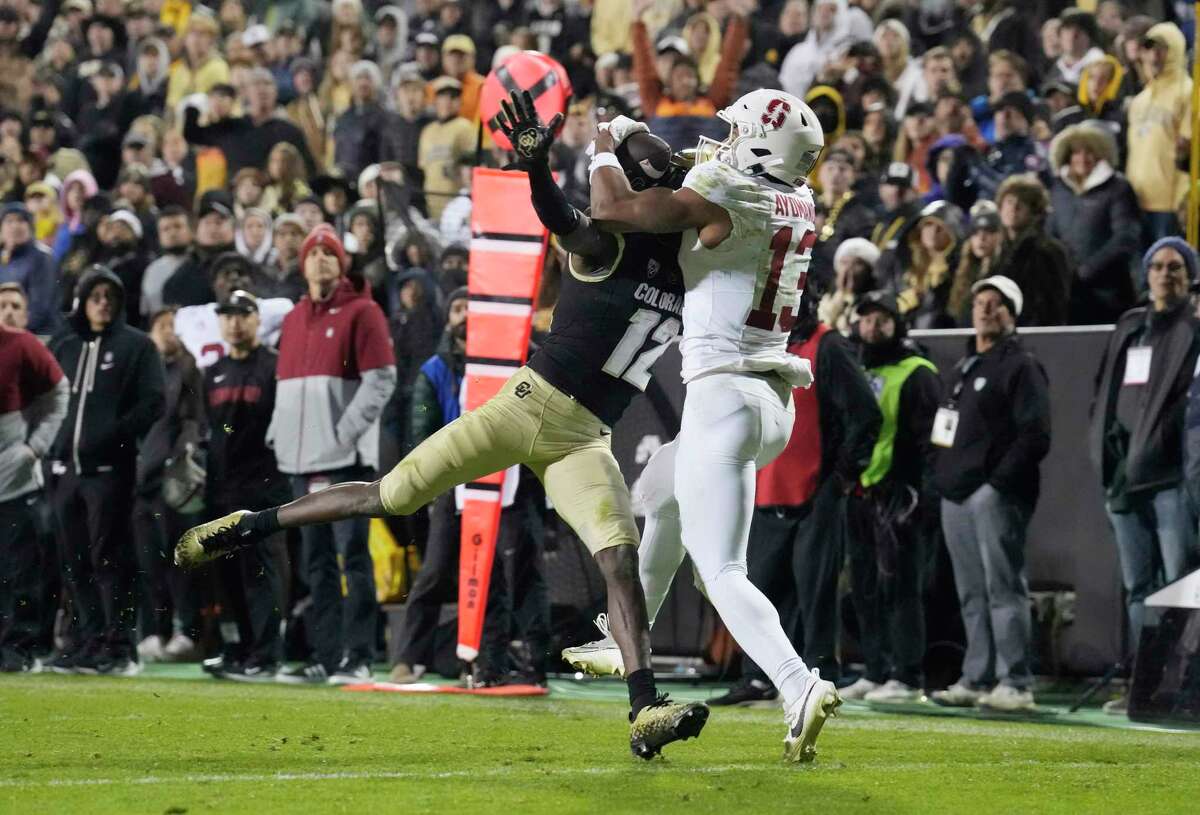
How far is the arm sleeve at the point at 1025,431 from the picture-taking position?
10289 mm

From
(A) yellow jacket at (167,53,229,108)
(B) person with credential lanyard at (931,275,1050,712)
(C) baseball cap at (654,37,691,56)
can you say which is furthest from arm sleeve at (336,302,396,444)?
(A) yellow jacket at (167,53,229,108)

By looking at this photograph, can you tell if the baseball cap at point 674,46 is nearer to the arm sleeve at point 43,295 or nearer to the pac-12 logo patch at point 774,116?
the arm sleeve at point 43,295

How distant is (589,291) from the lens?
7215mm

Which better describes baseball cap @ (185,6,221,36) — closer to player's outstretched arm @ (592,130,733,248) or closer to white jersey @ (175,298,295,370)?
white jersey @ (175,298,295,370)

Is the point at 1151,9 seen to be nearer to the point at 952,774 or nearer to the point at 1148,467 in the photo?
the point at 1148,467

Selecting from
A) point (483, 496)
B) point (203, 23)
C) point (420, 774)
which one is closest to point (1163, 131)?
point (483, 496)

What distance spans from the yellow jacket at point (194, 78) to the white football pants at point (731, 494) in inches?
543

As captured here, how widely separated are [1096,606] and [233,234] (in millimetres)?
7283

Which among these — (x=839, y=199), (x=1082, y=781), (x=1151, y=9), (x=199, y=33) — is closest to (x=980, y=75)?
(x=1151, y=9)

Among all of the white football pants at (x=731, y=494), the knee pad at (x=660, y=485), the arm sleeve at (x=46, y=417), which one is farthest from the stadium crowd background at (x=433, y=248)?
the white football pants at (x=731, y=494)

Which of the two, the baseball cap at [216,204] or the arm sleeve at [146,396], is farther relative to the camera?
the baseball cap at [216,204]

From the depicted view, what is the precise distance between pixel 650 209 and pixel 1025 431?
4166mm

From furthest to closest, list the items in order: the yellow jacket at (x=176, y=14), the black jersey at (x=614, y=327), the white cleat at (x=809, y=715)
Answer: the yellow jacket at (x=176, y=14) → the black jersey at (x=614, y=327) → the white cleat at (x=809, y=715)

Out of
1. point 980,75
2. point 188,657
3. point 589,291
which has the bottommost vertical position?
point 188,657
